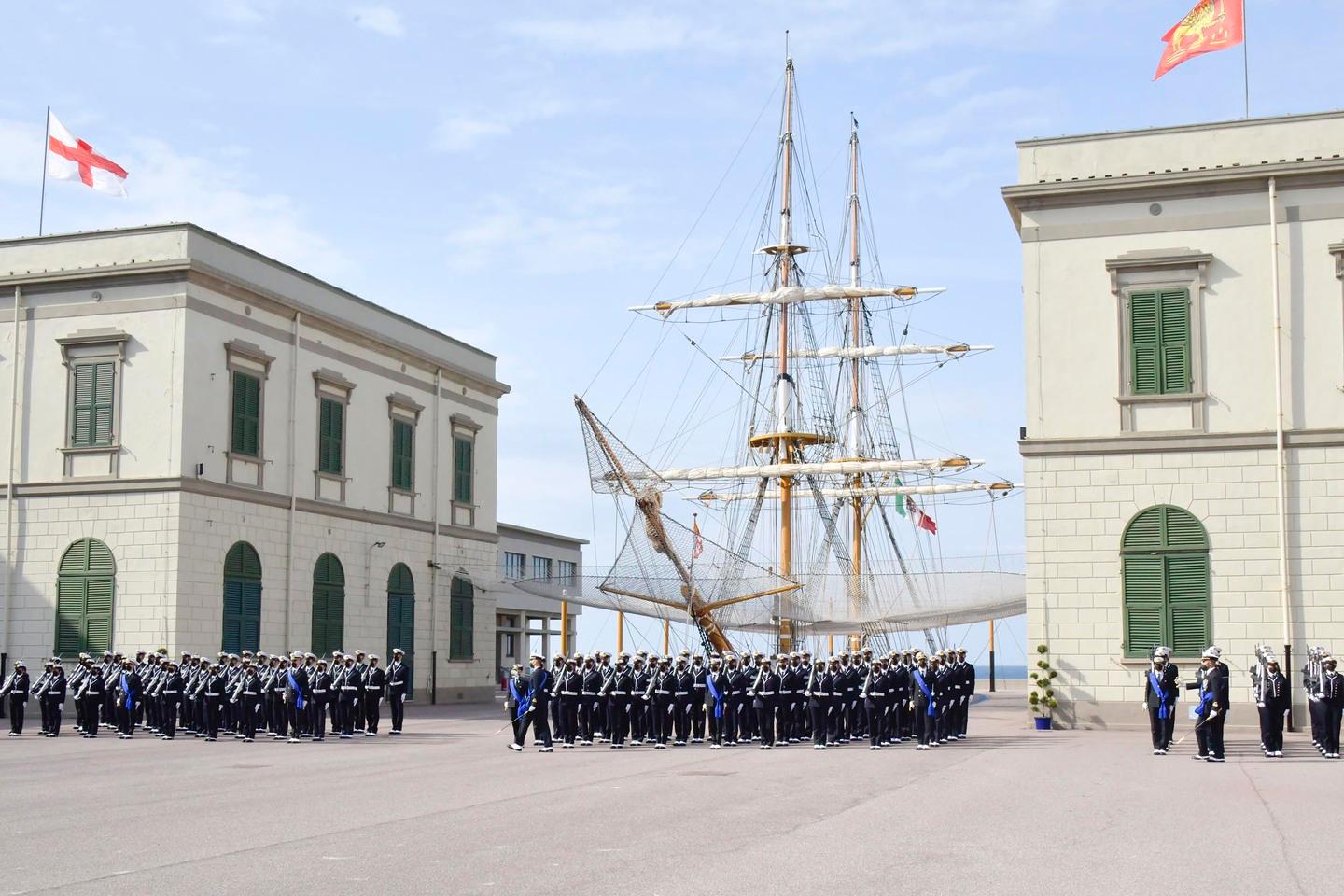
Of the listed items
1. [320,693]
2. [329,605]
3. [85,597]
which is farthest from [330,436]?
[320,693]

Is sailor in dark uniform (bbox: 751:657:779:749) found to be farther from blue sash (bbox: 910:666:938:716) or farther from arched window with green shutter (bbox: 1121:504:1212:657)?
arched window with green shutter (bbox: 1121:504:1212:657)

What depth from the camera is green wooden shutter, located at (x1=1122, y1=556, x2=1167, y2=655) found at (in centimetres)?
2686

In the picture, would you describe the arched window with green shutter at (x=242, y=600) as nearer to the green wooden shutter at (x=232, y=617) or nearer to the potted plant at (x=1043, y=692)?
the green wooden shutter at (x=232, y=617)

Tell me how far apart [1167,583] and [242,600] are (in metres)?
20.0

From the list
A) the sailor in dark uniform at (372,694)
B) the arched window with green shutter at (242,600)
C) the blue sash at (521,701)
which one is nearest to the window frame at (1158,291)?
the blue sash at (521,701)

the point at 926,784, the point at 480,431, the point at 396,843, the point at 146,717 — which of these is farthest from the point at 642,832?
the point at 480,431

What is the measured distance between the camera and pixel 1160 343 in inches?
1073

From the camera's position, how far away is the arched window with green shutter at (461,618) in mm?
44562

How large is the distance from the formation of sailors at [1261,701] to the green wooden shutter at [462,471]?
26055 millimetres

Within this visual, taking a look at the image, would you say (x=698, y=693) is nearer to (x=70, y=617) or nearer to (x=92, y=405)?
(x=70, y=617)

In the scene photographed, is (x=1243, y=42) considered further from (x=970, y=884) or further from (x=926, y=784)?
(x=970, y=884)

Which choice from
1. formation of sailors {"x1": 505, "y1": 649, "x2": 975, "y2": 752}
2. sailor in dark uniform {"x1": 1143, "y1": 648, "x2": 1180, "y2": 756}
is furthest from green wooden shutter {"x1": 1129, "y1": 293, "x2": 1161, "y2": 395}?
sailor in dark uniform {"x1": 1143, "y1": 648, "x2": 1180, "y2": 756}

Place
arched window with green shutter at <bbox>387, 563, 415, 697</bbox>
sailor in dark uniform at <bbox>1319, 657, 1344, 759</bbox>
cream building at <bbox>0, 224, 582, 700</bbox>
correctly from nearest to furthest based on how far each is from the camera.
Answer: sailor in dark uniform at <bbox>1319, 657, 1344, 759</bbox> → cream building at <bbox>0, 224, 582, 700</bbox> → arched window with green shutter at <bbox>387, 563, 415, 697</bbox>

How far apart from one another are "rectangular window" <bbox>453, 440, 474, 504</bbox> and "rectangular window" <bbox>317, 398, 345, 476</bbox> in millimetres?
6110
